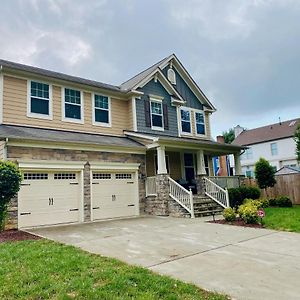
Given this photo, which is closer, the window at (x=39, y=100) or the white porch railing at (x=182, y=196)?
the white porch railing at (x=182, y=196)

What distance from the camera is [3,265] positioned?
16.9 feet

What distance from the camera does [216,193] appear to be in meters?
14.3

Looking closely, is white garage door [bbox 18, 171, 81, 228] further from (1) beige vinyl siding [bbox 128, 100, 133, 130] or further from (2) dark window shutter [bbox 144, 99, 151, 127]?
(2) dark window shutter [bbox 144, 99, 151, 127]

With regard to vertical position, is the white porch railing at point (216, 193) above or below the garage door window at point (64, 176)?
Result: below

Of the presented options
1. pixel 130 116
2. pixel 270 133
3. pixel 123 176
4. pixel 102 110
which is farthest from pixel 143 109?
pixel 270 133

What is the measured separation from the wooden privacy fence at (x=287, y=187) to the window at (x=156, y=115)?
8.50 m

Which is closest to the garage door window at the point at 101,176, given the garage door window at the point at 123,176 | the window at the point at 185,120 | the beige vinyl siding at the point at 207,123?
the garage door window at the point at 123,176

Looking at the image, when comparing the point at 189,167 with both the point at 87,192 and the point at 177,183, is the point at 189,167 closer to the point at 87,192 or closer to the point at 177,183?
the point at 177,183

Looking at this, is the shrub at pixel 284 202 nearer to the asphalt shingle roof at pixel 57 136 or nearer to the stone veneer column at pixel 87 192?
the asphalt shingle roof at pixel 57 136

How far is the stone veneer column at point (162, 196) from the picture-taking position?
1305cm

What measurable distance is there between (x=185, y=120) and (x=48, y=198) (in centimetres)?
974

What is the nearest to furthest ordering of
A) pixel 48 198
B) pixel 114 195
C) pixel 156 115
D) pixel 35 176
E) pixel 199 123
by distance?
1. pixel 35 176
2. pixel 48 198
3. pixel 114 195
4. pixel 156 115
5. pixel 199 123

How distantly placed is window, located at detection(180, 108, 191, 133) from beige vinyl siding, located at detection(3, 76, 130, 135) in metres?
3.74

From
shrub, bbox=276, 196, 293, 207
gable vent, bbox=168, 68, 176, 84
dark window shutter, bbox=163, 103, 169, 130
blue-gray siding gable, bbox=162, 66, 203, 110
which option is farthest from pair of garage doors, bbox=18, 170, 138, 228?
shrub, bbox=276, 196, 293, 207
